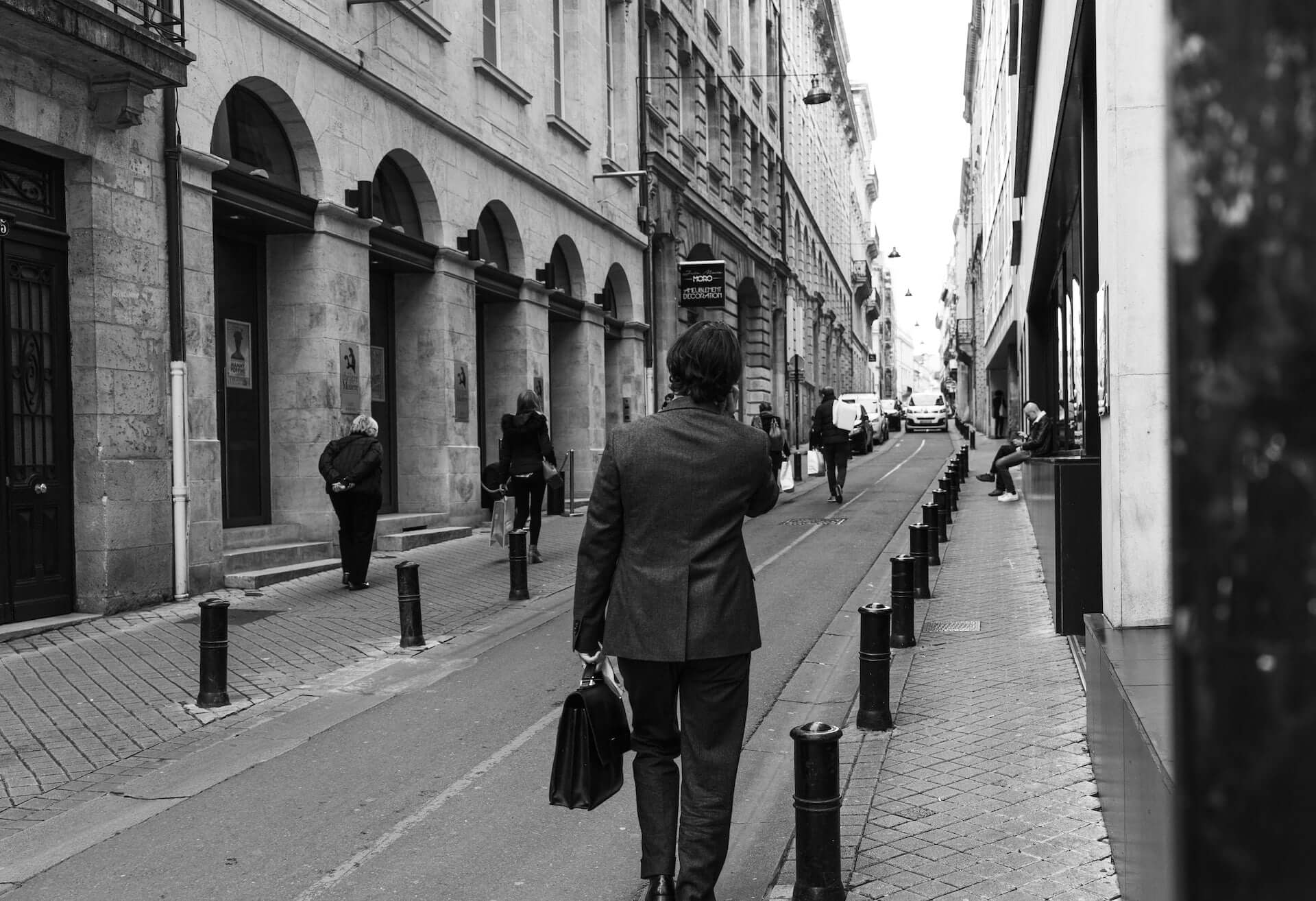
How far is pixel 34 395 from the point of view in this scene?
9.95m

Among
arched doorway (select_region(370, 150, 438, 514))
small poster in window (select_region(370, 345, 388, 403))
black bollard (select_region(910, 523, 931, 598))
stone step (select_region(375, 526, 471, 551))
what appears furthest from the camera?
small poster in window (select_region(370, 345, 388, 403))

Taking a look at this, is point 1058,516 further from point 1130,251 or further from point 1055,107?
point 1055,107

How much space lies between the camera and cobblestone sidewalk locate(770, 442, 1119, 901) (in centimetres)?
418

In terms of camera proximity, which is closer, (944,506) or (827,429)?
(944,506)

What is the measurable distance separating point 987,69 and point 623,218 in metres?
15.8

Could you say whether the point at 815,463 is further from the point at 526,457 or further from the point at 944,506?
the point at 526,457

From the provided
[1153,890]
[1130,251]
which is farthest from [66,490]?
[1153,890]

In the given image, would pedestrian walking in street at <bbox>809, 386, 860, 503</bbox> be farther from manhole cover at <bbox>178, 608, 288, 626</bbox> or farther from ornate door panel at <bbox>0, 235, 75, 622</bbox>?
ornate door panel at <bbox>0, 235, 75, 622</bbox>

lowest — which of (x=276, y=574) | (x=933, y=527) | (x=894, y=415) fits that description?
(x=276, y=574)

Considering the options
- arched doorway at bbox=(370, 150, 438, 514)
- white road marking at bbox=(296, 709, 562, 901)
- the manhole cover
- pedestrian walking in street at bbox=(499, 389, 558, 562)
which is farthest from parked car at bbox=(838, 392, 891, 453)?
white road marking at bbox=(296, 709, 562, 901)

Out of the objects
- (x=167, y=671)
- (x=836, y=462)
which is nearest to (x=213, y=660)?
(x=167, y=671)

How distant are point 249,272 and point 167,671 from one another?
6.93m

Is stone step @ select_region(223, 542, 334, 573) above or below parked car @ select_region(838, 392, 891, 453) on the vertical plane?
below

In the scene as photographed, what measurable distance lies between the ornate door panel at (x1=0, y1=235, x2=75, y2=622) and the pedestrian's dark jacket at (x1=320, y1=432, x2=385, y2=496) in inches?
93.0
